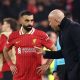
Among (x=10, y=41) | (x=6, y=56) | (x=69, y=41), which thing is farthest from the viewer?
(x=6, y=56)

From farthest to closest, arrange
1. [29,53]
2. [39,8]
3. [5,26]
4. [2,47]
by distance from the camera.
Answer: [39,8] < [5,26] < [2,47] < [29,53]

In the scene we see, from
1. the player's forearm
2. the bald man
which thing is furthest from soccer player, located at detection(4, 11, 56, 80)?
the bald man

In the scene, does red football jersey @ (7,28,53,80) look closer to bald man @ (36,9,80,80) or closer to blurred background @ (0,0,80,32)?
bald man @ (36,9,80,80)

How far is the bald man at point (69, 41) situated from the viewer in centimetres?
966

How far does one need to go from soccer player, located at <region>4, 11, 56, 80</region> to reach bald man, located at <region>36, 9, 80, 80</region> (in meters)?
1.04

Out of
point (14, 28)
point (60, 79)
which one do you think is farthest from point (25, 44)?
point (14, 28)

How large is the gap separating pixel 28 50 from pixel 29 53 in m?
0.06

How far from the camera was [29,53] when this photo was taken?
36.1 ft

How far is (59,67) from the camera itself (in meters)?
11.2

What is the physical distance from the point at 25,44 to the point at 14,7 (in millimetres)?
9481

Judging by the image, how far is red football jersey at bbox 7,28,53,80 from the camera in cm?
1102

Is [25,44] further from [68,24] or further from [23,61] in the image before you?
[68,24]

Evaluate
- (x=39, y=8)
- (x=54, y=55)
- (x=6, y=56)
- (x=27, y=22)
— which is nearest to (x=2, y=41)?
(x=6, y=56)

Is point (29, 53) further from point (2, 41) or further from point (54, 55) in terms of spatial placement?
point (2, 41)
